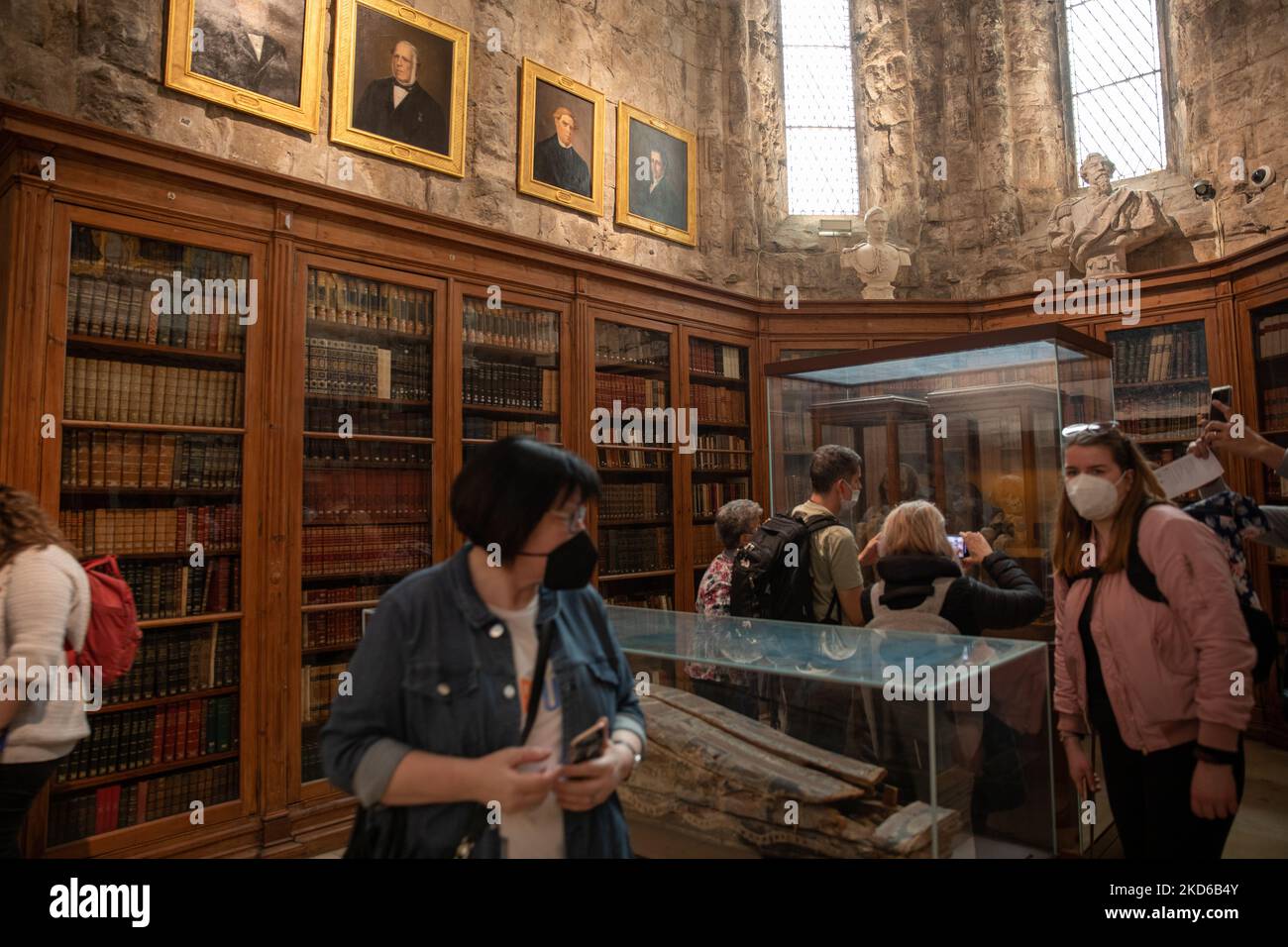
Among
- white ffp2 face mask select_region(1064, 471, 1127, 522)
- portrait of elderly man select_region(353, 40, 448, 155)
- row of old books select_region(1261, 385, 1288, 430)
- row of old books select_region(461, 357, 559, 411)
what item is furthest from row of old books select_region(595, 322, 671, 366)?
row of old books select_region(1261, 385, 1288, 430)

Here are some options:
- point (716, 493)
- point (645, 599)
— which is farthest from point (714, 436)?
point (645, 599)

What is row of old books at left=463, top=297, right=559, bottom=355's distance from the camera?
4641 millimetres

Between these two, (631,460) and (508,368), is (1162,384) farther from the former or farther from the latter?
(508,368)

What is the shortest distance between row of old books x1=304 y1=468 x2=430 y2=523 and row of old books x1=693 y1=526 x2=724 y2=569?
2.21 metres

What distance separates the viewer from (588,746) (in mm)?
1202

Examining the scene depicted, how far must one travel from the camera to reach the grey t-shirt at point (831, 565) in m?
3.20

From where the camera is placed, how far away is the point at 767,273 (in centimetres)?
731

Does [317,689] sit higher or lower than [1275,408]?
lower

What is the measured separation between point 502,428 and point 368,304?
1.06 meters

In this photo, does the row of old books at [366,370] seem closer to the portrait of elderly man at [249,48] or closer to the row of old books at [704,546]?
the portrait of elderly man at [249,48]

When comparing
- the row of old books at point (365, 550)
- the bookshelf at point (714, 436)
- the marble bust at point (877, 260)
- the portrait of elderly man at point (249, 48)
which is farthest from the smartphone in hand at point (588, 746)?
the marble bust at point (877, 260)

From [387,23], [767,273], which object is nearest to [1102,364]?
[767,273]

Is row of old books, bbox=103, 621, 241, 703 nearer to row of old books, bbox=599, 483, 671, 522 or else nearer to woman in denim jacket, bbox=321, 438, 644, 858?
row of old books, bbox=599, 483, 671, 522

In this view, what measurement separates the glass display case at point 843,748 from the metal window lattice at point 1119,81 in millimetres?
6425
